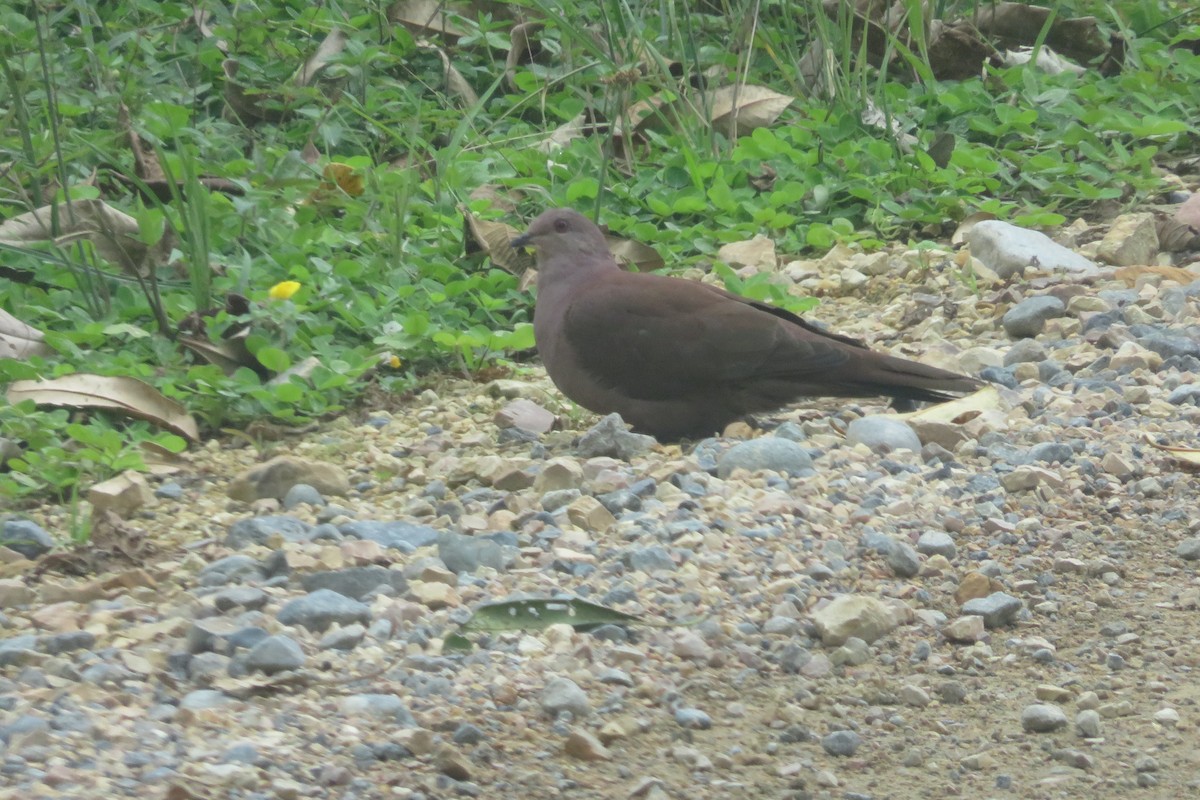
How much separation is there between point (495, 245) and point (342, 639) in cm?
291

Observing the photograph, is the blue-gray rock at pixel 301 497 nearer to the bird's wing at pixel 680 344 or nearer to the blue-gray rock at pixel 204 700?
the bird's wing at pixel 680 344

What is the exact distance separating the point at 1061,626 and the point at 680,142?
359 cm

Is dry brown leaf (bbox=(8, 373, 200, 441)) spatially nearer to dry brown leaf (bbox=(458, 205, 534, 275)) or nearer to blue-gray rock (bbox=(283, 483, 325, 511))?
blue-gray rock (bbox=(283, 483, 325, 511))

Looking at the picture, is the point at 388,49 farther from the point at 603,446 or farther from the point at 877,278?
the point at 603,446

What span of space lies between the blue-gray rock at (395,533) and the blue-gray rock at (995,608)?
1116 millimetres

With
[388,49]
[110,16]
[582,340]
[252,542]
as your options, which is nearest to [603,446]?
[582,340]

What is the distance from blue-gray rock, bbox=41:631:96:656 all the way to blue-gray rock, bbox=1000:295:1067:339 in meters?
3.26

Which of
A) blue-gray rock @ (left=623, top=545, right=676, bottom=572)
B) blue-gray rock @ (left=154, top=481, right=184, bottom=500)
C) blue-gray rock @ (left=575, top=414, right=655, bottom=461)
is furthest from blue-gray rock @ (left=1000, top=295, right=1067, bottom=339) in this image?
blue-gray rock @ (left=154, top=481, right=184, bottom=500)

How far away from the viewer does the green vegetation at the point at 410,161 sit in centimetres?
478

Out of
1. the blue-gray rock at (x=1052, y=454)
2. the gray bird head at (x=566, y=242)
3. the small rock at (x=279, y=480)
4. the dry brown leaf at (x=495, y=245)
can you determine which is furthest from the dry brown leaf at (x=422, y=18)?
the blue-gray rock at (x=1052, y=454)

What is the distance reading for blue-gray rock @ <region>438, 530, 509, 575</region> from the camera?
3.25 meters

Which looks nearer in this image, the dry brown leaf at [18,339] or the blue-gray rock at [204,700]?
the blue-gray rock at [204,700]

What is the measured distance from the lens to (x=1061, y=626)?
318 cm

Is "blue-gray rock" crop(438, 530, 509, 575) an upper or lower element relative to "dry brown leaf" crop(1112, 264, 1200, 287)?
upper
